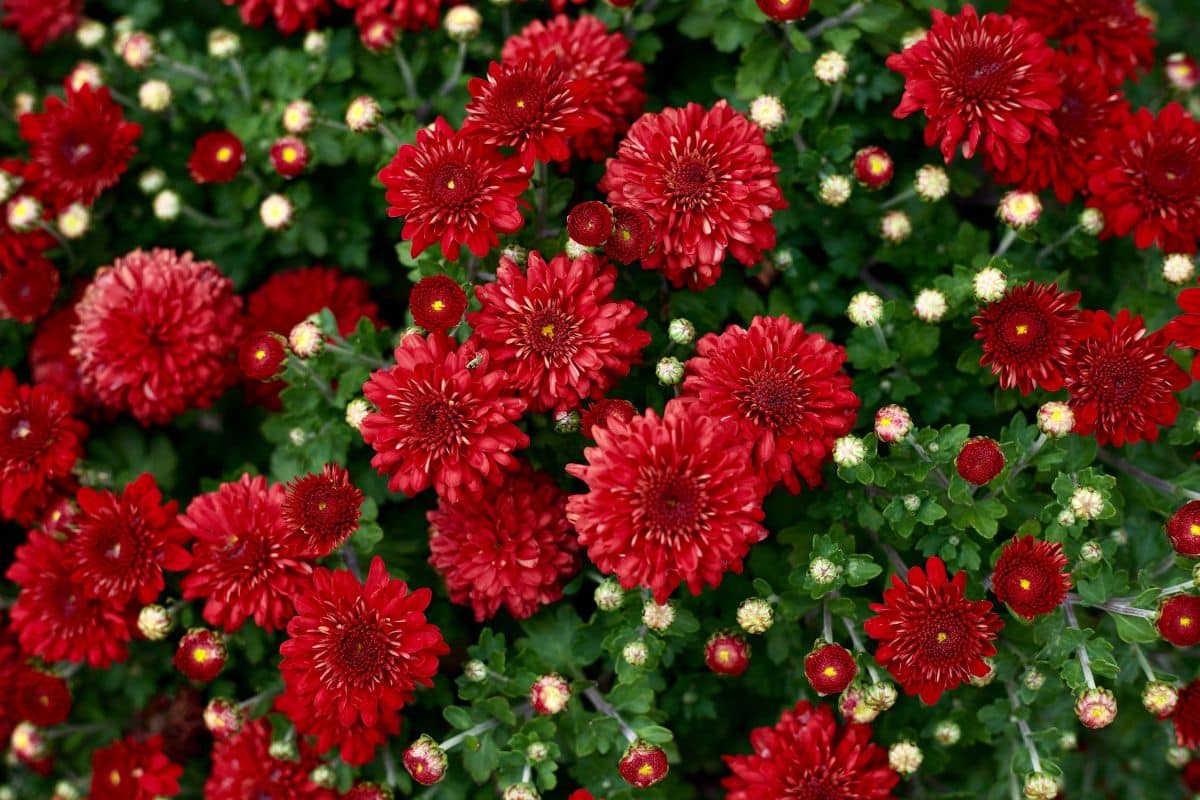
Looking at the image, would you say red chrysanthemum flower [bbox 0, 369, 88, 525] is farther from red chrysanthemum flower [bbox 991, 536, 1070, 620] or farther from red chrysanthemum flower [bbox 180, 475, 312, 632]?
red chrysanthemum flower [bbox 991, 536, 1070, 620]

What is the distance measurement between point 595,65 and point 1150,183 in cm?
150

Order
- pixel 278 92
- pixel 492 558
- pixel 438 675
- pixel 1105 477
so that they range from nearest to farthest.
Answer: pixel 1105 477, pixel 492 558, pixel 438 675, pixel 278 92

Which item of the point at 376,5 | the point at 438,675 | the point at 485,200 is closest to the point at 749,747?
the point at 438,675

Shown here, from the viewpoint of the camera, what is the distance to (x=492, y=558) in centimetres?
231

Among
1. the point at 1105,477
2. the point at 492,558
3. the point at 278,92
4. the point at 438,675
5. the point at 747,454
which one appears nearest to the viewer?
the point at 747,454

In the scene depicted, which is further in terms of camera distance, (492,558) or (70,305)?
(70,305)

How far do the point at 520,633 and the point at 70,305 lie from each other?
6.14 feet

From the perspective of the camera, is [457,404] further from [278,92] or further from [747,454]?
[278,92]

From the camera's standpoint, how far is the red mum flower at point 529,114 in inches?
86.6

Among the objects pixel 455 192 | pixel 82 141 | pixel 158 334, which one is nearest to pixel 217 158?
pixel 82 141

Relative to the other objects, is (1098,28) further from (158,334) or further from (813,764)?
(158,334)

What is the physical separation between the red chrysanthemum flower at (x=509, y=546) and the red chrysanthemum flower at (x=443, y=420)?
8.6 inches

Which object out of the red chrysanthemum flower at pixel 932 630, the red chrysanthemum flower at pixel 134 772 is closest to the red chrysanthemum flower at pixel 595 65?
the red chrysanthemum flower at pixel 932 630

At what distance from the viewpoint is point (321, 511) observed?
86.4 inches
